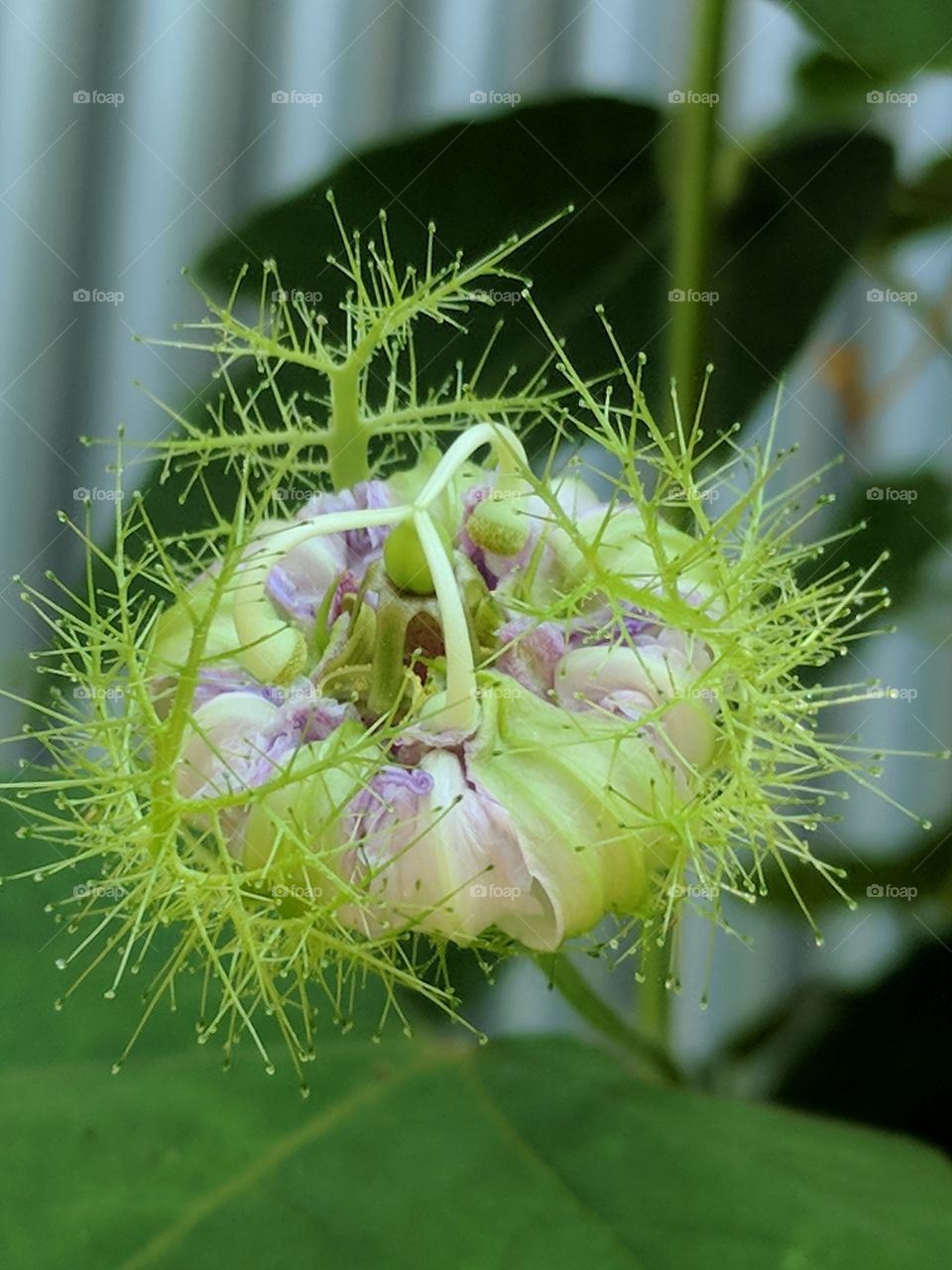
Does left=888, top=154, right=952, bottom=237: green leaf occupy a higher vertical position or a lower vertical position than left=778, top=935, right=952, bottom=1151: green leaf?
higher

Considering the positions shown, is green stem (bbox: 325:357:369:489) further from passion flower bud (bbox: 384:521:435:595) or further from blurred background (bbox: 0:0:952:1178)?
blurred background (bbox: 0:0:952:1178)

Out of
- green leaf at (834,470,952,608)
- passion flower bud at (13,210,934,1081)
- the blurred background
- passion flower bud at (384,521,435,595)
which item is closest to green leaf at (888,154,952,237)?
the blurred background

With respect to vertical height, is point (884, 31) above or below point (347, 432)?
above

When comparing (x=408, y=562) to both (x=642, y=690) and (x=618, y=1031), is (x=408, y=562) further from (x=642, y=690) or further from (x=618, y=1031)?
(x=618, y=1031)

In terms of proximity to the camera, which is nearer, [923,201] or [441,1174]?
[441,1174]

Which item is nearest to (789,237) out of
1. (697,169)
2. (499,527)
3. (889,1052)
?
(697,169)

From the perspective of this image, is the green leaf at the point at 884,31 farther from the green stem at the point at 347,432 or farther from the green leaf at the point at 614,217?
the green stem at the point at 347,432
